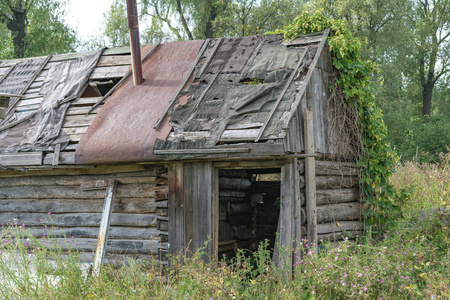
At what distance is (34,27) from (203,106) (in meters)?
18.3

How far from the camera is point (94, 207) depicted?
8828mm

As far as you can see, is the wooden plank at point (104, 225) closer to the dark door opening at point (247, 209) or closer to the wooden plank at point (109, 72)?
the dark door opening at point (247, 209)

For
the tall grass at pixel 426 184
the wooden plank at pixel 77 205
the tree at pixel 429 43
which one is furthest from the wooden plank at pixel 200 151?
the tree at pixel 429 43

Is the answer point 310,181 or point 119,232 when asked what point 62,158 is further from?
point 310,181

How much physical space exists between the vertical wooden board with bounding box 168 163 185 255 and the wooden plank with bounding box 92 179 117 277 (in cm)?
104

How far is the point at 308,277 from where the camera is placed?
6.74 meters

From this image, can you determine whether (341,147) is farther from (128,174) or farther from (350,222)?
(128,174)

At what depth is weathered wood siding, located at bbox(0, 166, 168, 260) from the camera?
327 inches

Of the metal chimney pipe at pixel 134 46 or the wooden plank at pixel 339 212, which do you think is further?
the metal chimney pipe at pixel 134 46

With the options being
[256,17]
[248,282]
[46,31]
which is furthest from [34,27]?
[248,282]

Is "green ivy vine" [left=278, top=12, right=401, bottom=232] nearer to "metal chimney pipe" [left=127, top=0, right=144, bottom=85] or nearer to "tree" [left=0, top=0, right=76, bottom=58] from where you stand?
"metal chimney pipe" [left=127, top=0, right=144, bottom=85]

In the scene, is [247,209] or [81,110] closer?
[81,110]

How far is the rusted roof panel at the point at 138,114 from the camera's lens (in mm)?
8156

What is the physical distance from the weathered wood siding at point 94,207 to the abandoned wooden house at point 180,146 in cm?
2
